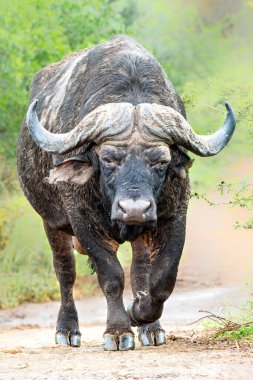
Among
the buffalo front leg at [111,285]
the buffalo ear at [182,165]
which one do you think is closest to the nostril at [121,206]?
the buffalo front leg at [111,285]

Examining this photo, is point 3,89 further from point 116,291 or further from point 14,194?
point 116,291

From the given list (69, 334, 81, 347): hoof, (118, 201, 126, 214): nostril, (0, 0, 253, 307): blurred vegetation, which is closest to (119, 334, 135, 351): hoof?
(118, 201, 126, 214): nostril

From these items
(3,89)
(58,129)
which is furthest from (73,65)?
(3,89)

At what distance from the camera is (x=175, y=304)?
18422 mm

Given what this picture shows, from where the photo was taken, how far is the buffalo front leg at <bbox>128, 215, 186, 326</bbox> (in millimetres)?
9664

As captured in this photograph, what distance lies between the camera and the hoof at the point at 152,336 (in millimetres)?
10570

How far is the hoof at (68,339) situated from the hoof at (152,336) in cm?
105

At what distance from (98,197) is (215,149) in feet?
3.34

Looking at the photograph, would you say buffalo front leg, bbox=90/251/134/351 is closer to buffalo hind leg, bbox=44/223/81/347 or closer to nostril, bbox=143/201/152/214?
nostril, bbox=143/201/152/214

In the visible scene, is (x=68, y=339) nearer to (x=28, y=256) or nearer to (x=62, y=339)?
(x=62, y=339)

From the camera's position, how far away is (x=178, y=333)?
12.2 meters

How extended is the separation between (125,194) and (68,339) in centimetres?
303

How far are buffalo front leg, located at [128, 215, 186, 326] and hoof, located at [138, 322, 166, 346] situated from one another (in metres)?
0.64

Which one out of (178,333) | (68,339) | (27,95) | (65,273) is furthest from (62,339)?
(27,95)
